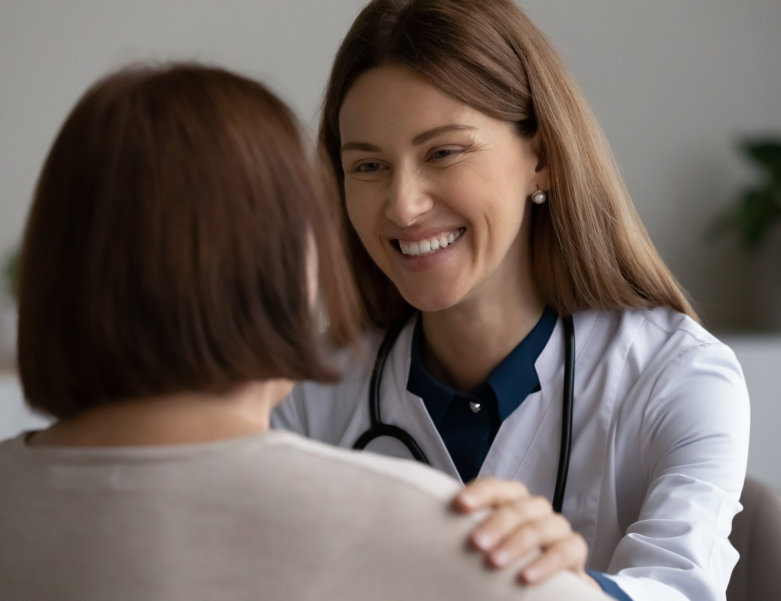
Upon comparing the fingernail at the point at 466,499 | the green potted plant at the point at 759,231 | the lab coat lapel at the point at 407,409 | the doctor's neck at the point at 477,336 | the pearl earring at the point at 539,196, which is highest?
the pearl earring at the point at 539,196

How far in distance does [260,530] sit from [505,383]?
0.83 metres

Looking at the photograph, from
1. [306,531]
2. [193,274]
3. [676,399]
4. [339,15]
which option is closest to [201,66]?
[193,274]

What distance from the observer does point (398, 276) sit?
58.9 inches

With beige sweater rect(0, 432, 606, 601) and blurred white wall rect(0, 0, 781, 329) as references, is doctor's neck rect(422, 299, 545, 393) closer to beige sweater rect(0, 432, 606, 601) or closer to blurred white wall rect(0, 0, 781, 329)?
beige sweater rect(0, 432, 606, 601)

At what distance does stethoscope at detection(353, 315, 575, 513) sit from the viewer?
4.50ft

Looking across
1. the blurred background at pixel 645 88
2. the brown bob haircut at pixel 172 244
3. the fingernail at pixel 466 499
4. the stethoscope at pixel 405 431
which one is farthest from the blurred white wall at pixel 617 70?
the fingernail at pixel 466 499

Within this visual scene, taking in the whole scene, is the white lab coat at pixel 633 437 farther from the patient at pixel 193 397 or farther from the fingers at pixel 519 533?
the patient at pixel 193 397

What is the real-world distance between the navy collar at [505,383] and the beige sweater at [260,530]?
2.51 feet

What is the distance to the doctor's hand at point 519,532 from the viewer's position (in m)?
0.70

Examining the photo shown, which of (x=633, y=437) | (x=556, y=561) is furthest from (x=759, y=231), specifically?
(x=556, y=561)

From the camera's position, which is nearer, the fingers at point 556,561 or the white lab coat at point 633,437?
the fingers at point 556,561

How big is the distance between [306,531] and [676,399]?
30.7 inches

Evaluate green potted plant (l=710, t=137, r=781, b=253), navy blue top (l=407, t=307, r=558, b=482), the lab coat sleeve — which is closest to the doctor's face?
navy blue top (l=407, t=307, r=558, b=482)

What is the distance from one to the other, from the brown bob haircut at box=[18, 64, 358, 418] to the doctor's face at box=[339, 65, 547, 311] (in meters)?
0.66
